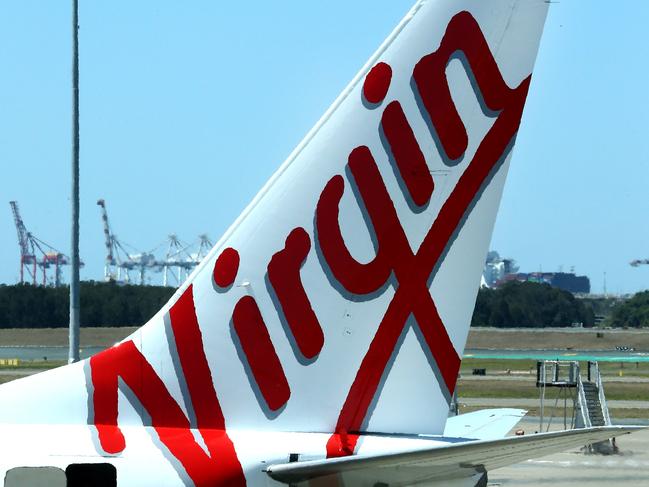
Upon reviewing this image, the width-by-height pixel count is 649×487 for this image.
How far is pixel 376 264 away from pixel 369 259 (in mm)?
65

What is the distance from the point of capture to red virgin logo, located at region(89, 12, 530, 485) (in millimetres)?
9516

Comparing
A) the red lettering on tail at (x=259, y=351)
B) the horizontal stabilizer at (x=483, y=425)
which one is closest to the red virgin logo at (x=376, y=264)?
the red lettering on tail at (x=259, y=351)

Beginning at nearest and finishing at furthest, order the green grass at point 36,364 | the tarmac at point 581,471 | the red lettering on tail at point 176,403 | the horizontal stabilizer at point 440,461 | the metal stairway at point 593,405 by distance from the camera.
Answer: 1. the horizontal stabilizer at point 440,461
2. the red lettering on tail at point 176,403
3. the tarmac at point 581,471
4. the metal stairway at point 593,405
5. the green grass at point 36,364

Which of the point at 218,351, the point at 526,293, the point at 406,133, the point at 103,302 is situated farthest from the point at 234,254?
the point at 526,293

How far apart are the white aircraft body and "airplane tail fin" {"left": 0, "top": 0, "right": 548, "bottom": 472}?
0.01m

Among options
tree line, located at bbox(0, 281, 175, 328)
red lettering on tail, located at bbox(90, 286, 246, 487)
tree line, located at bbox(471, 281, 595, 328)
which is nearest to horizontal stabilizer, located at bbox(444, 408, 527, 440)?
red lettering on tail, located at bbox(90, 286, 246, 487)

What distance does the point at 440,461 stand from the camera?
840 centimetres

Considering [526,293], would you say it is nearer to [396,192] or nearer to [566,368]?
[566,368]

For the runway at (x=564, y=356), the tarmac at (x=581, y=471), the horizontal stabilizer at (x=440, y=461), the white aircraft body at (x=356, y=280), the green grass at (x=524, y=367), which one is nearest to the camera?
the horizontal stabilizer at (x=440, y=461)

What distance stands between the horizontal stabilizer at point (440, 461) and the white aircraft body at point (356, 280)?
62 cm

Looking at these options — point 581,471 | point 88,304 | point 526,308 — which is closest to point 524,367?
point 88,304

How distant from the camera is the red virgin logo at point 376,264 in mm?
9516

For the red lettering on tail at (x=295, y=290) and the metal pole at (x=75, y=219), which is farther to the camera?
the metal pole at (x=75, y=219)

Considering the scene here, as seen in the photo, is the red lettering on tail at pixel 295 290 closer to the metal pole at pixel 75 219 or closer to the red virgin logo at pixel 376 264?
the red virgin logo at pixel 376 264
